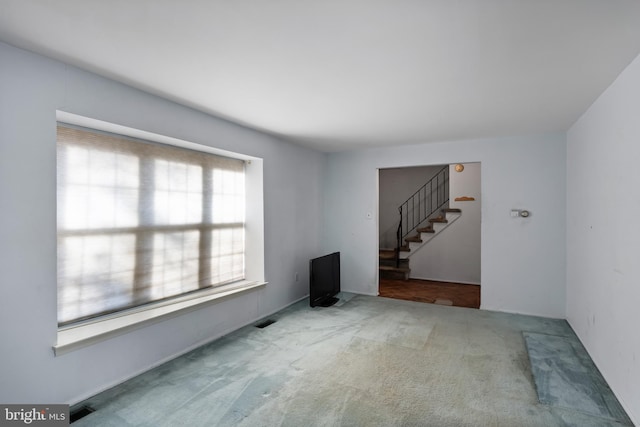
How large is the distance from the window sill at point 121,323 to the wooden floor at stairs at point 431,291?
3.28 meters

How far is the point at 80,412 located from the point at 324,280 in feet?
10.5

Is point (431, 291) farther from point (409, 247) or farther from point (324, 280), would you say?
point (324, 280)

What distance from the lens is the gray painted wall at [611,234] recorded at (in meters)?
2.21

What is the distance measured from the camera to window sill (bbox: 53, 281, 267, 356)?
7.56ft

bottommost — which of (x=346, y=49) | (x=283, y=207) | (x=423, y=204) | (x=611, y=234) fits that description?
(x=611, y=234)

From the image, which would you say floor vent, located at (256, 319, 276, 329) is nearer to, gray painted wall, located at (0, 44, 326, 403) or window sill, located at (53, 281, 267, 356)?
window sill, located at (53, 281, 267, 356)

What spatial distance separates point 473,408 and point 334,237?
3668mm

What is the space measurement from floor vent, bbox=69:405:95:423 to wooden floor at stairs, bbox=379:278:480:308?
428 cm

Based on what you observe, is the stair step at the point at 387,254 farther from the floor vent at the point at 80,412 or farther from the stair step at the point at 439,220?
the floor vent at the point at 80,412

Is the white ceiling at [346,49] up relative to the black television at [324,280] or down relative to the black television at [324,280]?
up

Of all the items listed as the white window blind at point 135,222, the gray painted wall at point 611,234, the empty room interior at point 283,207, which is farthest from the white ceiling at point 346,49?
the white window blind at point 135,222

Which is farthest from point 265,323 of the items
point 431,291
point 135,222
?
point 431,291

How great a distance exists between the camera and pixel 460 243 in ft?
22.6

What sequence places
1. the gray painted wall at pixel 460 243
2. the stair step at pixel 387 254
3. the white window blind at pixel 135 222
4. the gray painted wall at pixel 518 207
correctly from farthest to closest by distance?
the stair step at pixel 387 254 → the gray painted wall at pixel 460 243 → the gray painted wall at pixel 518 207 → the white window blind at pixel 135 222
